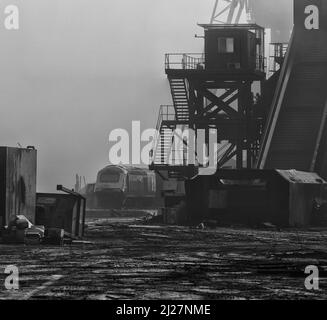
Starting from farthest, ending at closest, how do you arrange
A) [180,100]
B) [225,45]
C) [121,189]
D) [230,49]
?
[121,189] → [180,100] → [225,45] → [230,49]

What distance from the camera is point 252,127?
67.0m

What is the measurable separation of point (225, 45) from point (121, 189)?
19093mm

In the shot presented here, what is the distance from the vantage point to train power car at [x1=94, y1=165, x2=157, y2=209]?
8188 centimetres

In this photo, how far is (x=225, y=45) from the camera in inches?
2640

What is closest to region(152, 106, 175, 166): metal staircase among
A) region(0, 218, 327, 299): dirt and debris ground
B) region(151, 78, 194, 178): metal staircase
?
region(151, 78, 194, 178): metal staircase

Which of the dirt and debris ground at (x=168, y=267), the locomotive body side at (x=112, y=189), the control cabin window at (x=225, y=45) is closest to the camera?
the dirt and debris ground at (x=168, y=267)

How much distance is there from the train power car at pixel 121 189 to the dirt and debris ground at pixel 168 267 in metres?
48.0

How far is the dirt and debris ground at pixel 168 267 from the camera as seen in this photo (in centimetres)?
1599

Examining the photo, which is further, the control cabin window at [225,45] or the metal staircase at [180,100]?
the metal staircase at [180,100]
